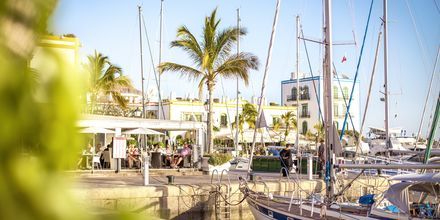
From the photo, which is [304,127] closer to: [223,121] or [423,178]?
[223,121]

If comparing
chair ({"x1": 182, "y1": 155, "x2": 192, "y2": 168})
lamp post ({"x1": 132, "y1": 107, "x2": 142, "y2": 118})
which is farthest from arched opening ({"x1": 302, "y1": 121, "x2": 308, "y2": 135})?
chair ({"x1": 182, "y1": 155, "x2": 192, "y2": 168})

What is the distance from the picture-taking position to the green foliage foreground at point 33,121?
612 mm

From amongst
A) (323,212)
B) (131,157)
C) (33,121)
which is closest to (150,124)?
(131,157)

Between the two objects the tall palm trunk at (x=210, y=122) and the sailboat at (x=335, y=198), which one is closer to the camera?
the sailboat at (x=335, y=198)

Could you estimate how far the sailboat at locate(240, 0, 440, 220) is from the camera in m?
12.6

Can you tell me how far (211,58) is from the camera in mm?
27078

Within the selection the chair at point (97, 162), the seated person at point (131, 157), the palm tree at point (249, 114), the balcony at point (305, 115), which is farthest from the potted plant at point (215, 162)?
the balcony at point (305, 115)

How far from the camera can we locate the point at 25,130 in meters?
0.67

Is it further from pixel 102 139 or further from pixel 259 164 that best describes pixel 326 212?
pixel 102 139

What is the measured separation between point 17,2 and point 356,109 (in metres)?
81.6

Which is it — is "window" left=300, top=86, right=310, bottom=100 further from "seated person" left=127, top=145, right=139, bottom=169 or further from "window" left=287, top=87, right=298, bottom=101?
"seated person" left=127, top=145, right=139, bottom=169

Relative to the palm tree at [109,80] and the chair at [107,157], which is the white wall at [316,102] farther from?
the chair at [107,157]

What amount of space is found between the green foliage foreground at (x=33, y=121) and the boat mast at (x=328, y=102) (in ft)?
49.2

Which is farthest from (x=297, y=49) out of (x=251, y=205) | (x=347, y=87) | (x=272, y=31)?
(x=347, y=87)
